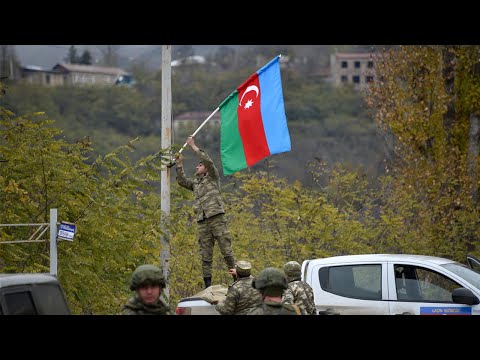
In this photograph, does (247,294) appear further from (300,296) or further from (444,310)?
(444,310)

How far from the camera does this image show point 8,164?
1391 centimetres

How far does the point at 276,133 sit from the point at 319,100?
256 feet

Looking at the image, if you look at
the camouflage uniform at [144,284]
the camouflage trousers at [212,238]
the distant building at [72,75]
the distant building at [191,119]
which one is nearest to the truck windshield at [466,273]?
the camouflage trousers at [212,238]

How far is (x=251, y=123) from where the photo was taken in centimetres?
1392

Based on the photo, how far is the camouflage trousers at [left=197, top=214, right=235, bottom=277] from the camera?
511 inches

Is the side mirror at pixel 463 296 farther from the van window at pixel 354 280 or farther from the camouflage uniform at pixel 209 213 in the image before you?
the camouflage uniform at pixel 209 213

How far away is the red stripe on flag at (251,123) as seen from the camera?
45.4 ft

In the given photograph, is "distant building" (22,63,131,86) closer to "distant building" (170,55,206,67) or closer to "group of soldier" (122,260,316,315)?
"distant building" (170,55,206,67)

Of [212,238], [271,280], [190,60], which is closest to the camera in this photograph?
[271,280]

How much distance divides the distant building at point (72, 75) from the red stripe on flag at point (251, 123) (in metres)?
52.0

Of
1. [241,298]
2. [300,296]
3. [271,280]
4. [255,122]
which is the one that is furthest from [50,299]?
[255,122]

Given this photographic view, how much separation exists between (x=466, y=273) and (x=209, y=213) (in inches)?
130
